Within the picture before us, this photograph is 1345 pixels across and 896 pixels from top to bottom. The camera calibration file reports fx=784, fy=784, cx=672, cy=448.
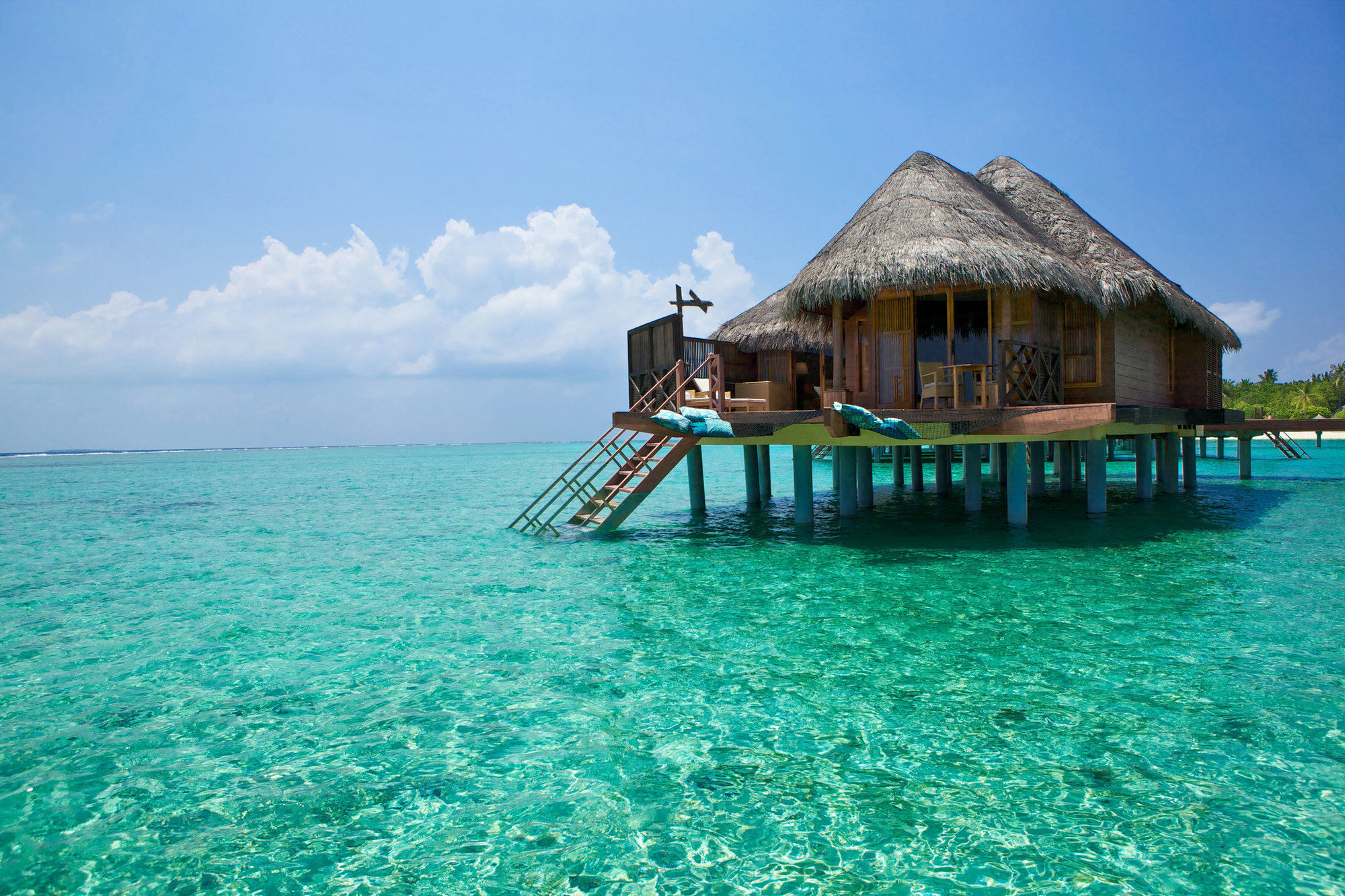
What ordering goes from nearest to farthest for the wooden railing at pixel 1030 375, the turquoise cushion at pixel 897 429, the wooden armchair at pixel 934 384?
1. the turquoise cushion at pixel 897 429
2. the wooden railing at pixel 1030 375
3. the wooden armchair at pixel 934 384

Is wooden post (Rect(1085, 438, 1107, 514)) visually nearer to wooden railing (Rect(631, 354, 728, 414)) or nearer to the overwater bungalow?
the overwater bungalow

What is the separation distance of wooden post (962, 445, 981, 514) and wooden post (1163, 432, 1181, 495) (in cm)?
757

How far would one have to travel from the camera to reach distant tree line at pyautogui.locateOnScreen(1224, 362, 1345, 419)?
5619 cm

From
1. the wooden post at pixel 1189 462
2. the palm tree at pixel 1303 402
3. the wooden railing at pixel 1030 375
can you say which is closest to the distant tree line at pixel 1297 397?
the palm tree at pixel 1303 402

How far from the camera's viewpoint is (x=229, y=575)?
38.0 ft

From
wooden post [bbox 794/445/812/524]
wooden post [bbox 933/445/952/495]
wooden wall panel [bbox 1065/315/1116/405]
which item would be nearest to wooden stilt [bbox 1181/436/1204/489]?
wooden post [bbox 933/445/952/495]

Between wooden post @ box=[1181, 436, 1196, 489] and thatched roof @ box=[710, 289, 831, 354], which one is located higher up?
thatched roof @ box=[710, 289, 831, 354]

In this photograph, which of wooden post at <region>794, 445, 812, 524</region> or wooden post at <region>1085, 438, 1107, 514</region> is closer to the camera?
wooden post at <region>794, 445, 812, 524</region>

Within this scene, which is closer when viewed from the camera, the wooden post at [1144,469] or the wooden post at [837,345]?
the wooden post at [837,345]

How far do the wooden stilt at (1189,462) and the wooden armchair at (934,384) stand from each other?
10090 millimetres

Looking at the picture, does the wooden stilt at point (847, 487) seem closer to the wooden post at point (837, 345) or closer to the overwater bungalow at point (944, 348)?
the overwater bungalow at point (944, 348)

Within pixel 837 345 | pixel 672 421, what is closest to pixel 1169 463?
pixel 837 345

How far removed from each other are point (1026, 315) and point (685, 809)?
35.2ft

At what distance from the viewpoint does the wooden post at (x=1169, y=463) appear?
18938 mm
